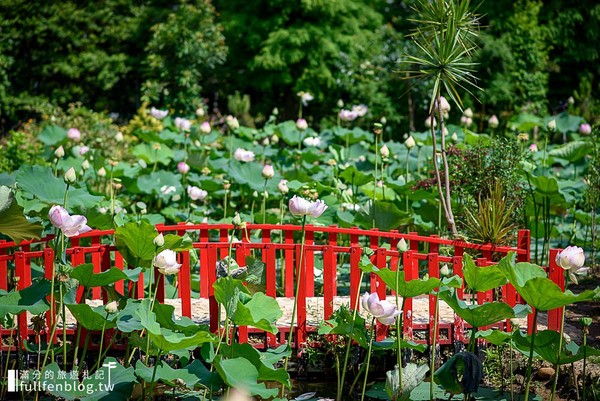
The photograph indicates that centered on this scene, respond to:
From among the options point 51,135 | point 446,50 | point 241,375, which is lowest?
point 241,375

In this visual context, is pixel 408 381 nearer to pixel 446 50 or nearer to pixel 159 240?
pixel 159 240

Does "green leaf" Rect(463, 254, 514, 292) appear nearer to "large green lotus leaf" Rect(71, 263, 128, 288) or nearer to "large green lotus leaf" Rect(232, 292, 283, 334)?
"large green lotus leaf" Rect(232, 292, 283, 334)

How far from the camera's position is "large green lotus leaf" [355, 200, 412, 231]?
5707 millimetres

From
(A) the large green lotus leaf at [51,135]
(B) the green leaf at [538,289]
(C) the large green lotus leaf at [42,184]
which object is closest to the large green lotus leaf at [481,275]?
(B) the green leaf at [538,289]

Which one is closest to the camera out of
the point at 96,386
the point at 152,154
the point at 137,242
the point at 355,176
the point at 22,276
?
the point at 96,386

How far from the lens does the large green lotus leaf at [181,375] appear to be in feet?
12.7

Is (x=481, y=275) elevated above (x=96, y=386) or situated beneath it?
elevated above

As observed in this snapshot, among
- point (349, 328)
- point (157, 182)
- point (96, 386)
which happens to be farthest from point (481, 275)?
point (157, 182)

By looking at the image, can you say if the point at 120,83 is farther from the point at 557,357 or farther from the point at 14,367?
the point at 557,357

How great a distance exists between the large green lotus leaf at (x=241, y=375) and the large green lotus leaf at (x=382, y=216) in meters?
2.13

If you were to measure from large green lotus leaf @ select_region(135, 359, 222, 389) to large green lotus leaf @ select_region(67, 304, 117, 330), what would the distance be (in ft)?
1.02

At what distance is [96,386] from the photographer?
389 cm

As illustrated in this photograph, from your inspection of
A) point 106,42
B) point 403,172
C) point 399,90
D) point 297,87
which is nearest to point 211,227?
point 403,172

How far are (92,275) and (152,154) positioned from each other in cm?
391
